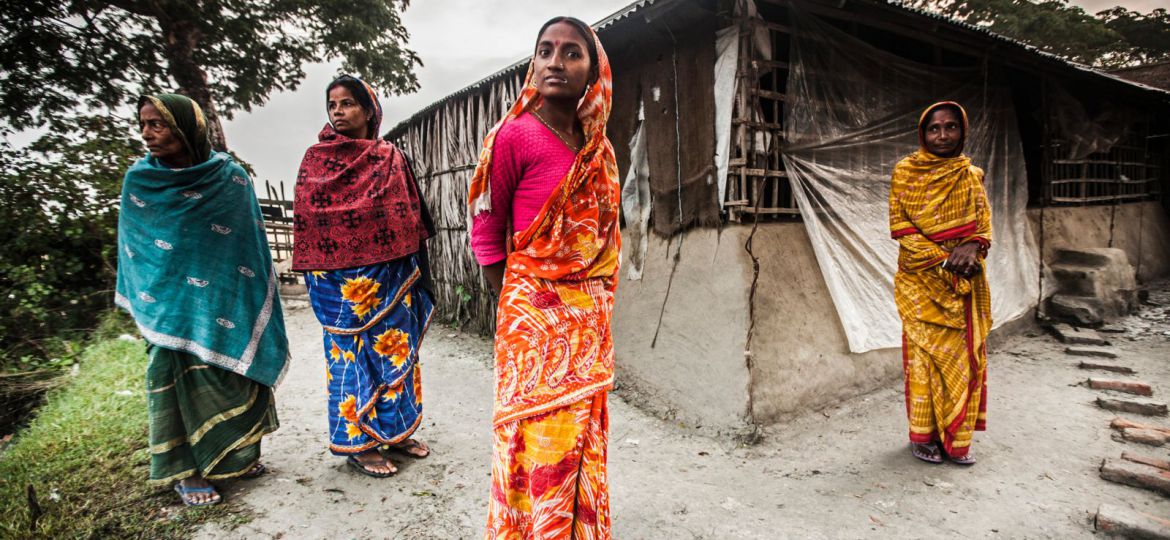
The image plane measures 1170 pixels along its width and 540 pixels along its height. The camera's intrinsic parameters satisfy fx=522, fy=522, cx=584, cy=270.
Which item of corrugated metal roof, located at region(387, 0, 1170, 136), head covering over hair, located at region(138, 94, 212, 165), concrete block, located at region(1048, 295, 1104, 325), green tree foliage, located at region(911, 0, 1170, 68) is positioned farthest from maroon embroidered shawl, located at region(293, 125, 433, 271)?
green tree foliage, located at region(911, 0, 1170, 68)

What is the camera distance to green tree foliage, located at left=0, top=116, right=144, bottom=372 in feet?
18.1

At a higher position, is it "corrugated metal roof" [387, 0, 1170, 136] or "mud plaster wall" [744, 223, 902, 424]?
"corrugated metal roof" [387, 0, 1170, 136]

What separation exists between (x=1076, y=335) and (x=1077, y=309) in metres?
0.53

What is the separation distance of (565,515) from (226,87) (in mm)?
11066

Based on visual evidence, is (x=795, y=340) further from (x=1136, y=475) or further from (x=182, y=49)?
(x=182, y=49)

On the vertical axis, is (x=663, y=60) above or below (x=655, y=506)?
above

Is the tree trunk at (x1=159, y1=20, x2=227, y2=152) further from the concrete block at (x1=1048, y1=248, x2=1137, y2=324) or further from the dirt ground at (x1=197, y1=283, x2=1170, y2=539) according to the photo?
the concrete block at (x1=1048, y1=248, x2=1137, y2=324)

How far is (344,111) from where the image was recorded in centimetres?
270

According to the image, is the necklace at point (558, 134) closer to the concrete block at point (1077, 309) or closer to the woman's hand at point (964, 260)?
the woman's hand at point (964, 260)

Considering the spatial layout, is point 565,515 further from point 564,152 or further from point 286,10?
point 286,10

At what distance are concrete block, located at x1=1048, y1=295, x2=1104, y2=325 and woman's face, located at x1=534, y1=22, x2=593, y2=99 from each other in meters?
6.98

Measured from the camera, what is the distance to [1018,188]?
5.72 m

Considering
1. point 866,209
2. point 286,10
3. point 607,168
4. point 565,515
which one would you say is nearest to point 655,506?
point 565,515

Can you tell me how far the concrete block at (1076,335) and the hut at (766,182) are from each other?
2.28 ft
